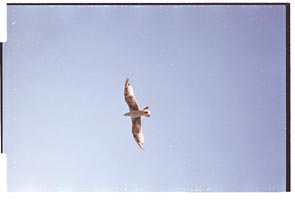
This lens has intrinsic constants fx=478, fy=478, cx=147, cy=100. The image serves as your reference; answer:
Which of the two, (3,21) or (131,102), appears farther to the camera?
(131,102)

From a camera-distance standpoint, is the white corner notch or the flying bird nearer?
the white corner notch

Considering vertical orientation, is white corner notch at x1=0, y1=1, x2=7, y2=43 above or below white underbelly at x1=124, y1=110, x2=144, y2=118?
above

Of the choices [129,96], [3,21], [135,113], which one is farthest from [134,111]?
[3,21]

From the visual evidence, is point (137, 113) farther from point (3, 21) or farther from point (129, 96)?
point (3, 21)

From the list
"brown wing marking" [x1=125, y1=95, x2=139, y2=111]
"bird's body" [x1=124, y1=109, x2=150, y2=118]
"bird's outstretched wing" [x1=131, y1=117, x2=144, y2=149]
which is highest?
"brown wing marking" [x1=125, y1=95, x2=139, y2=111]

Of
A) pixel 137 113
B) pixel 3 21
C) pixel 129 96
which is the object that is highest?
pixel 3 21

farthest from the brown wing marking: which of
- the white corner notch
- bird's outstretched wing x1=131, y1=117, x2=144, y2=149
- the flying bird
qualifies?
the white corner notch

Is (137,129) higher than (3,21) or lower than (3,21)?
lower

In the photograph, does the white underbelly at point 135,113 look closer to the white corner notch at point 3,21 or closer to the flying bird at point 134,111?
the flying bird at point 134,111

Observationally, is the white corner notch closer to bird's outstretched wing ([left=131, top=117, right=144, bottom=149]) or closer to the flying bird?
the flying bird

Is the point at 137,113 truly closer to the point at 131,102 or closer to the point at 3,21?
the point at 131,102
